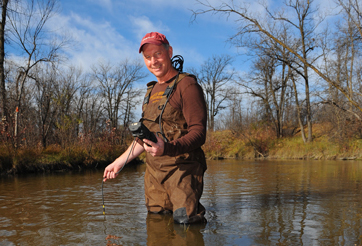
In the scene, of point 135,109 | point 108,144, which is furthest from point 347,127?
point 135,109

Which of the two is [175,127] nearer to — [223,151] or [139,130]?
[139,130]

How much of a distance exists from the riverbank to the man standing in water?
7754 millimetres

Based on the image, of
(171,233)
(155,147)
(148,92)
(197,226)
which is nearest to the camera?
(155,147)

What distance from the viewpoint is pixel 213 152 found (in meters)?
23.0

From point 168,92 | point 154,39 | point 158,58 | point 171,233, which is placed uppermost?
point 154,39

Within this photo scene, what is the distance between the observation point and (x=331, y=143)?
18125 mm

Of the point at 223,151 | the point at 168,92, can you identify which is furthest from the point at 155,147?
the point at 223,151

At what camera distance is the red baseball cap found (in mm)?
2643

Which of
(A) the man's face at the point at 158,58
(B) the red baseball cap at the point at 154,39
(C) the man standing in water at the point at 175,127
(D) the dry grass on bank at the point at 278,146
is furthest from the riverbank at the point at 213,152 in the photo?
(B) the red baseball cap at the point at 154,39

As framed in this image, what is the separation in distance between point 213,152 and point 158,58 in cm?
2057

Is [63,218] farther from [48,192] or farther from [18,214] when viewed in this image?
[48,192]

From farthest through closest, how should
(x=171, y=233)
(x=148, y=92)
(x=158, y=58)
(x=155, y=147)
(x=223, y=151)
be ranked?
(x=223, y=151)
(x=148, y=92)
(x=158, y=58)
(x=171, y=233)
(x=155, y=147)

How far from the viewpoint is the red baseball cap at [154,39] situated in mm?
2643

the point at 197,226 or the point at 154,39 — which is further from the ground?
the point at 154,39
